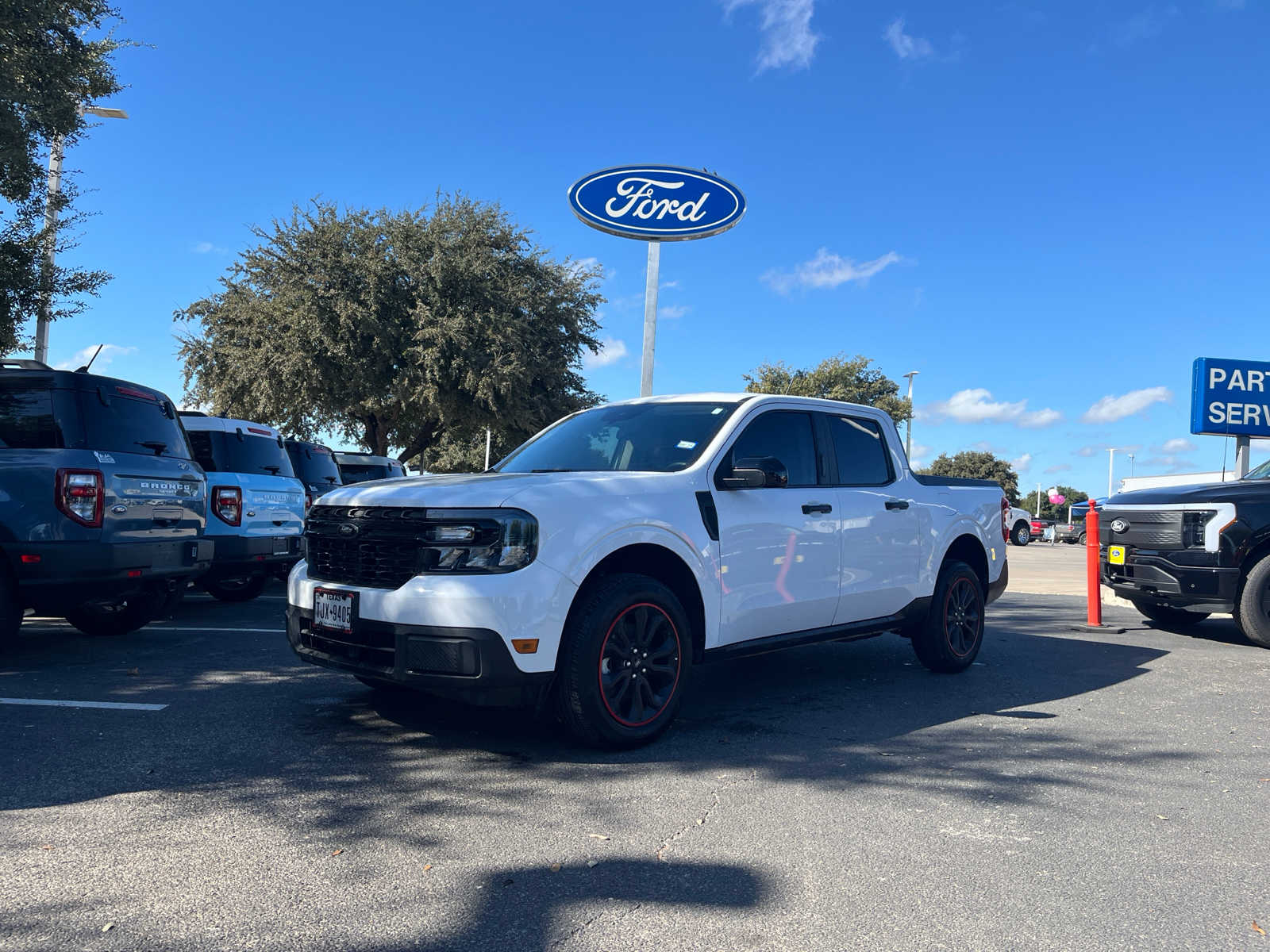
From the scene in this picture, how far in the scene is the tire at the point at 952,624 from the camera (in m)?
6.68

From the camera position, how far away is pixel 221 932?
8.81ft

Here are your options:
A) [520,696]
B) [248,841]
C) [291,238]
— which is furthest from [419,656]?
[291,238]

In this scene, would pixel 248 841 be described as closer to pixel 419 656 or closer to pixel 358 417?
pixel 419 656

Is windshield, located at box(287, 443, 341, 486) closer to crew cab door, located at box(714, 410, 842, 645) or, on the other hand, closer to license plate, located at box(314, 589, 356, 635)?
license plate, located at box(314, 589, 356, 635)

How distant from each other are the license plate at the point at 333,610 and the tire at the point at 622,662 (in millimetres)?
1050

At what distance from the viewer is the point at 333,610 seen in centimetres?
460

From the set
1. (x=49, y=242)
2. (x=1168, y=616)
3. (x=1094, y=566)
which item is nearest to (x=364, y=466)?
(x=49, y=242)

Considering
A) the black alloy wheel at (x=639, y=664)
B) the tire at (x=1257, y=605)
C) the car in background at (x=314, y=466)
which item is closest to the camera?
the black alloy wheel at (x=639, y=664)

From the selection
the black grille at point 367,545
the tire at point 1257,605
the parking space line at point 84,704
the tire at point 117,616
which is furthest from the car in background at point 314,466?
the tire at point 1257,605

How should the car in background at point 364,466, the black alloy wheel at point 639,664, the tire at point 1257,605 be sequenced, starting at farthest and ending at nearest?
the car in background at point 364,466, the tire at point 1257,605, the black alloy wheel at point 639,664

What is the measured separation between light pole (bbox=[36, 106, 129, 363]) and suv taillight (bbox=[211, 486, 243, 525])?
20.0 feet

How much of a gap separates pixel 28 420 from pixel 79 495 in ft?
2.17

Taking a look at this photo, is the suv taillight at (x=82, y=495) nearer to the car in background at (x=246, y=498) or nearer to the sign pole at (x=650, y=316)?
the car in background at (x=246, y=498)

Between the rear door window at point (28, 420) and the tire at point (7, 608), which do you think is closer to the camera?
the tire at point (7, 608)
